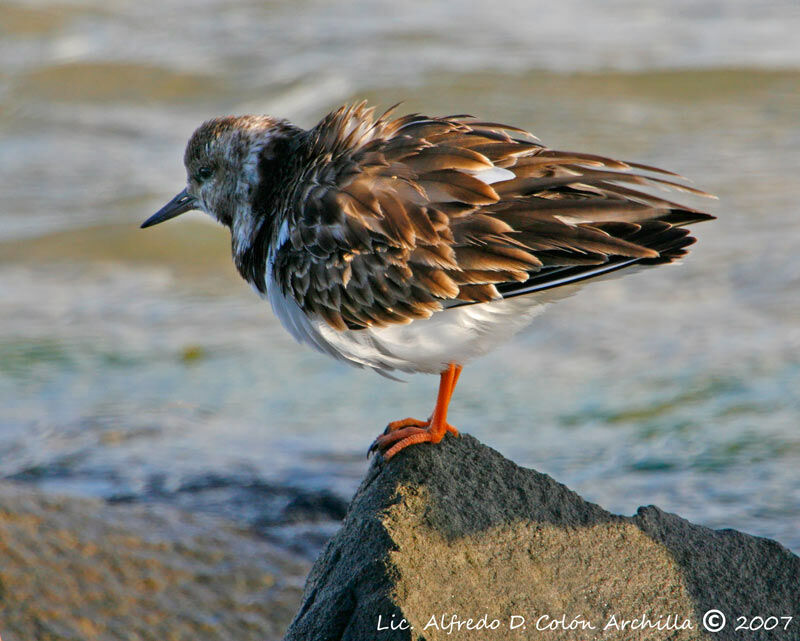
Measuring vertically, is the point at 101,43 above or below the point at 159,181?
above

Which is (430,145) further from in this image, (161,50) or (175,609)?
(161,50)

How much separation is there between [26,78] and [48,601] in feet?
38.2

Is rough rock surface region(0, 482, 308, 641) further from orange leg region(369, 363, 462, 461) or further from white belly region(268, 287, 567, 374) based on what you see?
white belly region(268, 287, 567, 374)

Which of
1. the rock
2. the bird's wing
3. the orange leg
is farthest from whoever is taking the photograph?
the orange leg

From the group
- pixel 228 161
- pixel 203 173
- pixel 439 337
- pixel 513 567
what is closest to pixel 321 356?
pixel 203 173

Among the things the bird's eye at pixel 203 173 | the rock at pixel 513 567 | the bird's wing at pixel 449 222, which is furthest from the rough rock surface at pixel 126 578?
the bird's eye at pixel 203 173

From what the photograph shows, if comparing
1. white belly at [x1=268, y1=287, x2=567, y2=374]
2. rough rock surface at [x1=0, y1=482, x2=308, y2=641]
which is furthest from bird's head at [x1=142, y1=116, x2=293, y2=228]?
rough rock surface at [x1=0, y1=482, x2=308, y2=641]

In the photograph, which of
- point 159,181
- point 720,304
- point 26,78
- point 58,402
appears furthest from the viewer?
point 26,78

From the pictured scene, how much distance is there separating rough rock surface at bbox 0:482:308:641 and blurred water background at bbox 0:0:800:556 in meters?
0.53

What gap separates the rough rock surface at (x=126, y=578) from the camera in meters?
5.17

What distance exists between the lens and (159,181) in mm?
12492

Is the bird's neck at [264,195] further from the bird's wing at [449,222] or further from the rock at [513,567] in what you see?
the rock at [513,567]

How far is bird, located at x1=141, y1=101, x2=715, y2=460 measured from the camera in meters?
4.23

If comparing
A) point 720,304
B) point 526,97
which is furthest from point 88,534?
point 526,97
